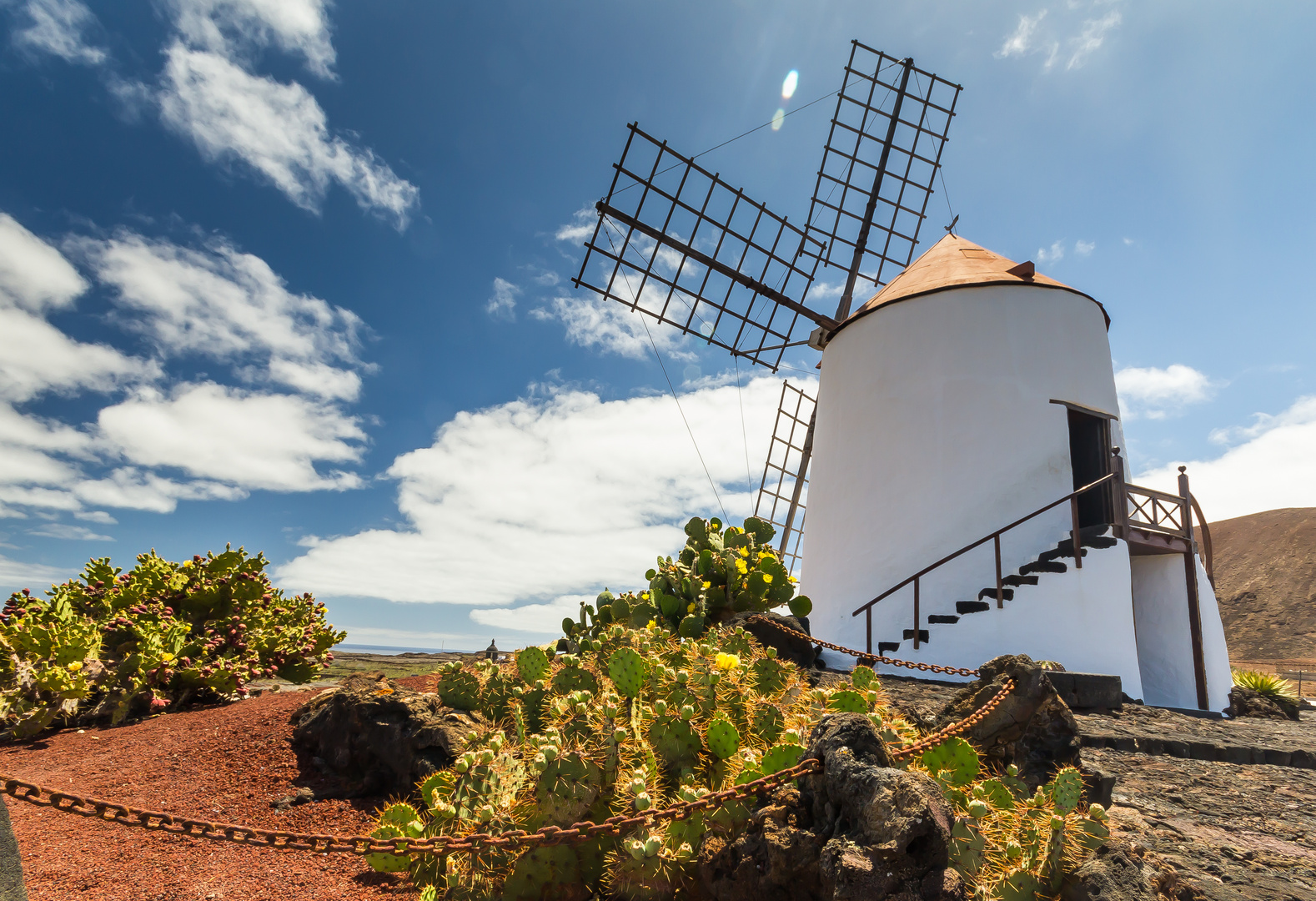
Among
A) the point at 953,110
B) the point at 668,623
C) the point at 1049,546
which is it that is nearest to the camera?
the point at 668,623

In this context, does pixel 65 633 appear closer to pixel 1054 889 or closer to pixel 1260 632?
pixel 1054 889

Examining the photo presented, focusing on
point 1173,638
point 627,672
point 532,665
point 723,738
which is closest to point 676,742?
point 723,738

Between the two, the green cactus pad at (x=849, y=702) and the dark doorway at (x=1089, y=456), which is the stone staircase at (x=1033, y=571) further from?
the green cactus pad at (x=849, y=702)

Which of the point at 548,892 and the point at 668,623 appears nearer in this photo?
the point at 548,892

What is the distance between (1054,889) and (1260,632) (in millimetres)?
39046

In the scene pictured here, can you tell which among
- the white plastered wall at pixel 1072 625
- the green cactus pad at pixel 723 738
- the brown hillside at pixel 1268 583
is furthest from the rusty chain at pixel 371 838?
the brown hillside at pixel 1268 583

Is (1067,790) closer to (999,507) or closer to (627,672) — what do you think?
(627,672)

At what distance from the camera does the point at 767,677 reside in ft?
11.9

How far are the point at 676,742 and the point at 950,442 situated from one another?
7.76 meters

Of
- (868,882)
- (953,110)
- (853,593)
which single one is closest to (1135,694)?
(853,593)

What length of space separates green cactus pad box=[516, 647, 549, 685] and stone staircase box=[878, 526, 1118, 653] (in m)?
5.74

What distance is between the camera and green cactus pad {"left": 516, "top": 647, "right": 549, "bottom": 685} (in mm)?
4367

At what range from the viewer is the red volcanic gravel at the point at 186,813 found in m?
2.88

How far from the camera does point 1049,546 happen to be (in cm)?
860
